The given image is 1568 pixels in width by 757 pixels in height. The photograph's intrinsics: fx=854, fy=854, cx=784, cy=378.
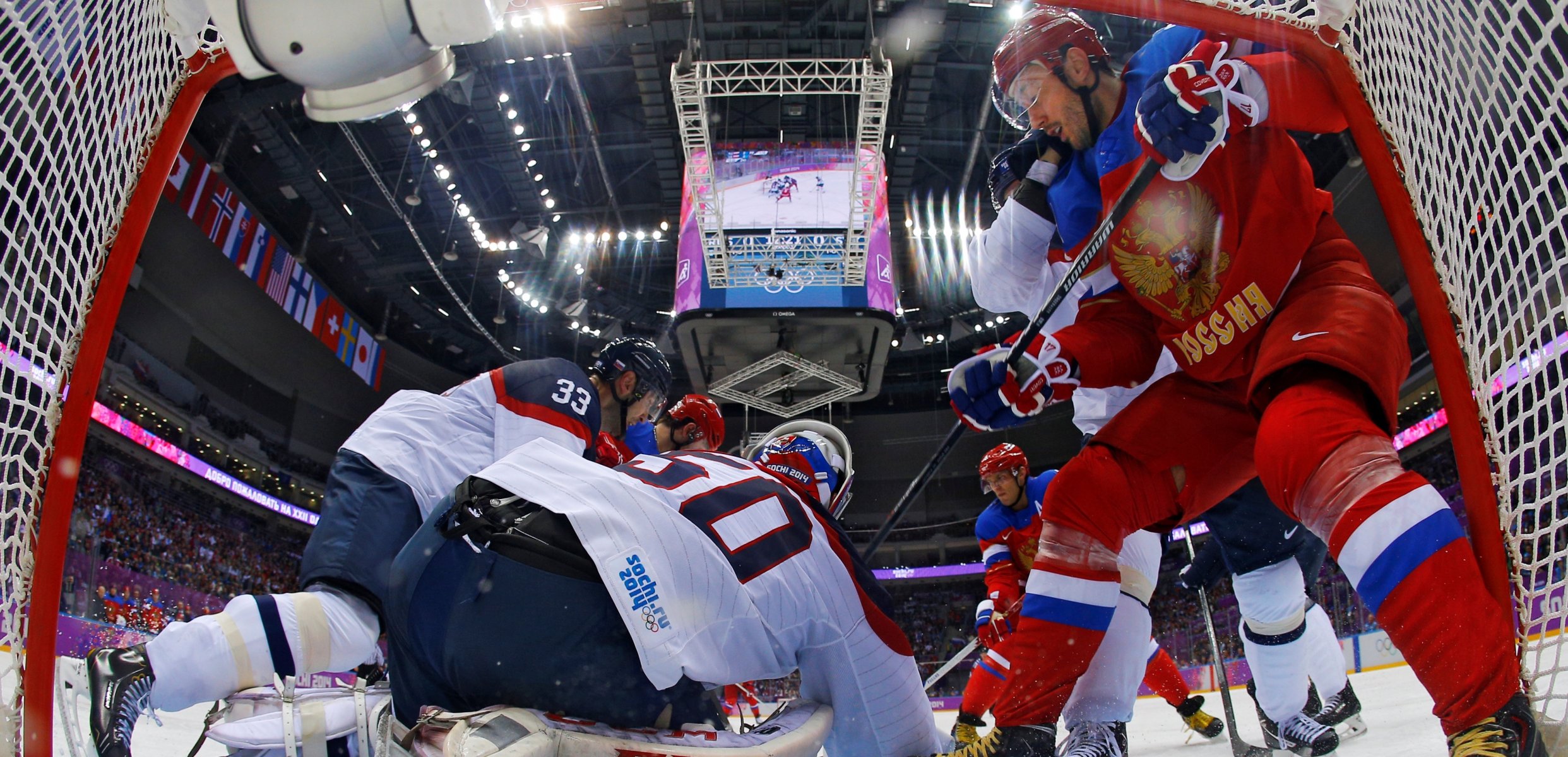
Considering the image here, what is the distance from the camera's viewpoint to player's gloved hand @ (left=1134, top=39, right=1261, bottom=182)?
4.71 ft

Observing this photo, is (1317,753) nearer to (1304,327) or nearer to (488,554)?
(1304,327)

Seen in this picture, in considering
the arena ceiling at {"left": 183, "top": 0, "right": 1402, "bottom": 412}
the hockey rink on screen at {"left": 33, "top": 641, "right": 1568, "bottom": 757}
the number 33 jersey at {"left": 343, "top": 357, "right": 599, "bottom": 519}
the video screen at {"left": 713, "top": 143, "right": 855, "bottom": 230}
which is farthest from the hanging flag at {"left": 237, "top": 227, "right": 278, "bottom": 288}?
the number 33 jersey at {"left": 343, "top": 357, "right": 599, "bottom": 519}

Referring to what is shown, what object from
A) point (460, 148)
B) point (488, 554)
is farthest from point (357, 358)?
point (488, 554)

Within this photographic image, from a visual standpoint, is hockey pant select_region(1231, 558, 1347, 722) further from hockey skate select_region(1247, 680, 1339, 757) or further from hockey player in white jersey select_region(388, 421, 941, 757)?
hockey player in white jersey select_region(388, 421, 941, 757)

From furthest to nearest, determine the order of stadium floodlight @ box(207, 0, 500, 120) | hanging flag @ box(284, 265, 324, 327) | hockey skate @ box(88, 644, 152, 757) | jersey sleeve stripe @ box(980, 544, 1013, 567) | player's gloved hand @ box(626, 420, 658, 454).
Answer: hanging flag @ box(284, 265, 324, 327)
jersey sleeve stripe @ box(980, 544, 1013, 567)
player's gloved hand @ box(626, 420, 658, 454)
hockey skate @ box(88, 644, 152, 757)
stadium floodlight @ box(207, 0, 500, 120)

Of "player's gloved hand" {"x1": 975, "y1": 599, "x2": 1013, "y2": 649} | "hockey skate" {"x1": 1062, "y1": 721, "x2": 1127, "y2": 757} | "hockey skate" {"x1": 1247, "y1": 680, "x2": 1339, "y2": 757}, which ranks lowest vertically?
"hockey skate" {"x1": 1247, "y1": 680, "x2": 1339, "y2": 757}

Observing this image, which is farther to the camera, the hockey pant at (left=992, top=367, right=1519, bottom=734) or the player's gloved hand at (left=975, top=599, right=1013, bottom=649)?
the player's gloved hand at (left=975, top=599, right=1013, bottom=649)

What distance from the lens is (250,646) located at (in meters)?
1.76

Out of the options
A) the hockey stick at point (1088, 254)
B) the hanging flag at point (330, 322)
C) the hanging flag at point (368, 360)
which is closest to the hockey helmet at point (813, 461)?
the hockey stick at point (1088, 254)

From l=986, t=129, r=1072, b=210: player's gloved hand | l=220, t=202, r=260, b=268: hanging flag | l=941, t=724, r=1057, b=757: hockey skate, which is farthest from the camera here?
l=220, t=202, r=260, b=268: hanging flag

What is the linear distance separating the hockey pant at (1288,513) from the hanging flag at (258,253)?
14.7 meters

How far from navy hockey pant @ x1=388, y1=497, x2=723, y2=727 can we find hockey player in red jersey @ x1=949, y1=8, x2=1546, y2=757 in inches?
26.0

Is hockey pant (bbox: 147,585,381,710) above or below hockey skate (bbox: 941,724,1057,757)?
above

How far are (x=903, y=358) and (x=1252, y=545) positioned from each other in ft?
62.8
